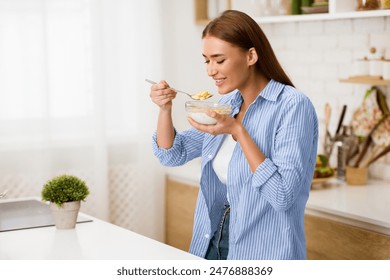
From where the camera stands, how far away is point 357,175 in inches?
156

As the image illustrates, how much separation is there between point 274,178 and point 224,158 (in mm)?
361

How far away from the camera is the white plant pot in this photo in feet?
9.31

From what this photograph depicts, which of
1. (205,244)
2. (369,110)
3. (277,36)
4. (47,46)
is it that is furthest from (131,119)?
(205,244)

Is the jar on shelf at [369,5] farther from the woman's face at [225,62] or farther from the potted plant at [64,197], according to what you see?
the potted plant at [64,197]

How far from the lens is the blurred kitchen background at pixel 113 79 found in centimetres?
419

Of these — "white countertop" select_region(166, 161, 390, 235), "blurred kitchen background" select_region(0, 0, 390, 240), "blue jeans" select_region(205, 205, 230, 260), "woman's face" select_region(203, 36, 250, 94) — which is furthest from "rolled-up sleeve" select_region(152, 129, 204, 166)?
"blurred kitchen background" select_region(0, 0, 390, 240)

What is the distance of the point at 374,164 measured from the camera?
13.4 ft

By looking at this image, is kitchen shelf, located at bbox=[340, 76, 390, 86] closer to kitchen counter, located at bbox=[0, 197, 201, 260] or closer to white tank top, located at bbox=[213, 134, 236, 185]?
white tank top, located at bbox=[213, 134, 236, 185]

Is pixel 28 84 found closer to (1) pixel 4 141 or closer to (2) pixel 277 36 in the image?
(1) pixel 4 141

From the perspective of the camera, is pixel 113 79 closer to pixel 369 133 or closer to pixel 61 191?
pixel 369 133

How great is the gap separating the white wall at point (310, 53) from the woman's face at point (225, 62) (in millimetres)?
1606

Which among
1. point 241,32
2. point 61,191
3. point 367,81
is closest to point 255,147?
point 241,32

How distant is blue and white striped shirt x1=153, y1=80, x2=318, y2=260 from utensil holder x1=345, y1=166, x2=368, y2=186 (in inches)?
54.3
